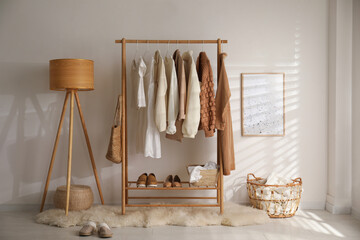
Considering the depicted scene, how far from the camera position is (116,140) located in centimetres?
363

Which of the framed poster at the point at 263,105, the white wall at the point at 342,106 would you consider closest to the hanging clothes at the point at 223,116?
the framed poster at the point at 263,105

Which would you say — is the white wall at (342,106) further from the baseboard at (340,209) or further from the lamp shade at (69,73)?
the lamp shade at (69,73)

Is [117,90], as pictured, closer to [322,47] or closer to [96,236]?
[96,236]

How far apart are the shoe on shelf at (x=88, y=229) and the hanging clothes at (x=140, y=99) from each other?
37.9 inches

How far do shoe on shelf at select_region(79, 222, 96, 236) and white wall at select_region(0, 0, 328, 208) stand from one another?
3.09 ft

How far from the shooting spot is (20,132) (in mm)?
4051

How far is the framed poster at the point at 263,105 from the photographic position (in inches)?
160

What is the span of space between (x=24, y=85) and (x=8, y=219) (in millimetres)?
1483

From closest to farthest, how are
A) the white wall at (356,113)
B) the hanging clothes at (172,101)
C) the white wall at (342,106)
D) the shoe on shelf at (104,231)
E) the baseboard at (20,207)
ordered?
→ the shoe on shelf at (104,231) < the hanging clothes at (172,101) < the white wall at (356,113) < the white wall at (342,106) < the baseboard at (20,207)

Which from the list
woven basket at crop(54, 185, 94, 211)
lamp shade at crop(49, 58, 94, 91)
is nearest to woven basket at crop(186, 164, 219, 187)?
woven basket at crop(54, 185, 94, 211)

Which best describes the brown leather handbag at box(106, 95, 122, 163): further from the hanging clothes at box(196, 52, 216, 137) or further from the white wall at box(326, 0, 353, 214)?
the white wall at box(326, 0, 353, 214)

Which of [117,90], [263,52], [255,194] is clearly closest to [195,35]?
[263,52]

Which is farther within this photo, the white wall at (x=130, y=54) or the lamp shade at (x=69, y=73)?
the white wall at (x=130, y=54)

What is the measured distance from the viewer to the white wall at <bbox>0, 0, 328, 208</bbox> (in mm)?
4047
